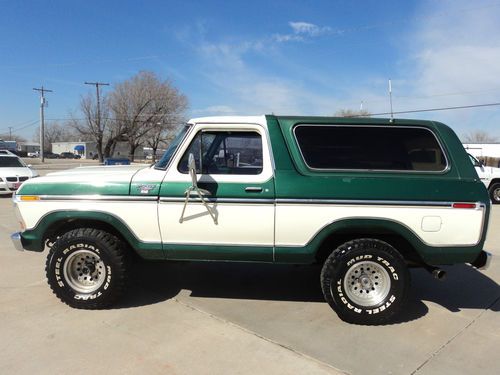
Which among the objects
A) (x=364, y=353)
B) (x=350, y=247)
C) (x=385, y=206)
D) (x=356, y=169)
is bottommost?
(x=364, y=353)

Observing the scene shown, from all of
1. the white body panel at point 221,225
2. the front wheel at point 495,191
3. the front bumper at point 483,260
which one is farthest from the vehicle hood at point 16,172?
the front wheel at point 495,191

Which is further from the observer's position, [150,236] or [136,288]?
[136,288]

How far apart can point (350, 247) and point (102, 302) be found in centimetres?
253

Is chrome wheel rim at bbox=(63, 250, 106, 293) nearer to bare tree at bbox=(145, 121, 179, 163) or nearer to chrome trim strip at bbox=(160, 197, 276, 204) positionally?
chrome trim strip at bbox=(160, 197, 276, 204)

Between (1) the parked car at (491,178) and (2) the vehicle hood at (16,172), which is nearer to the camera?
(2) the vehicle hood at (16,172)

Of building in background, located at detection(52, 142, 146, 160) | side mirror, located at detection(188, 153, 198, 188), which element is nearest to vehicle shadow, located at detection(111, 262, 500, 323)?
side mirror, located at detection(188, 153, 198, 188)

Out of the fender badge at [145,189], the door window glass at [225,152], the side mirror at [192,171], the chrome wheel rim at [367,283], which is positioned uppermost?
the door window glass at [225,152]

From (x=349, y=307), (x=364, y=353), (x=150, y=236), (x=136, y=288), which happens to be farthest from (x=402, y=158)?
(x=136, y=288)

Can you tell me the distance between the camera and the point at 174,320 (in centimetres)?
396

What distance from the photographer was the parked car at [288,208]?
3873 mm

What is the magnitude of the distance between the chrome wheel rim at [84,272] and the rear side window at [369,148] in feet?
7.80

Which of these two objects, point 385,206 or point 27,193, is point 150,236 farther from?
point 385,206

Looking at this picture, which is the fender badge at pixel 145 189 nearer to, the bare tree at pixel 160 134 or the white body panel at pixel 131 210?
the white body panel at pixel 131 210

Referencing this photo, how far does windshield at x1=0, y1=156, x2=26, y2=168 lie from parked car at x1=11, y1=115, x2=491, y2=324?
38.7ft
